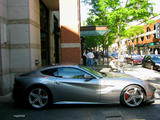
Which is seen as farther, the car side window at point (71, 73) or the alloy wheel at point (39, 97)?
the car side window at point (71, 73)

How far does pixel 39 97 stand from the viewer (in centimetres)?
516

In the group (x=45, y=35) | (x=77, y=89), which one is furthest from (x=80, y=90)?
(x=45, y=35)

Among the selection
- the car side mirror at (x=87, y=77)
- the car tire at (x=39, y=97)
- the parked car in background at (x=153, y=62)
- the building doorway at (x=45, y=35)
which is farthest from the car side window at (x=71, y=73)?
the parked car in background at (x=153, y=62)

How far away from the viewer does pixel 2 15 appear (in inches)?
300

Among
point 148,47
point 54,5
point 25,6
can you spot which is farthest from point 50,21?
point 148,47

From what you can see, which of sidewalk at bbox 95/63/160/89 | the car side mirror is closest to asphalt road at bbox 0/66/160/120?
the car side mirror

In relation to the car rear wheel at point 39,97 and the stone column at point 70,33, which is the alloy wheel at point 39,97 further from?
the stone column at point 70,33

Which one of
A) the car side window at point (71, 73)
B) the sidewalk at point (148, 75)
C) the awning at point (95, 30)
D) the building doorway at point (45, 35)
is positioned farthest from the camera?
the awning at point (95, 30)

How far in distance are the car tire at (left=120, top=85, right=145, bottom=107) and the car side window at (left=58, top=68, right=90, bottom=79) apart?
132 centimetres

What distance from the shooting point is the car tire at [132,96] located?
198 inches

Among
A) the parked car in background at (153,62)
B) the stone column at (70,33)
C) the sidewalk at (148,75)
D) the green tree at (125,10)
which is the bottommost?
the sidewalk at (148,75)

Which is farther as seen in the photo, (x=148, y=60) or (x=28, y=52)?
(x=148, y=60)

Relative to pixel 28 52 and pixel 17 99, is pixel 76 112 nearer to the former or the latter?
pixel 17 99

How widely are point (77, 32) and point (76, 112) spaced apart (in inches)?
272
